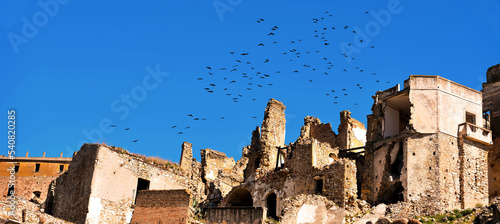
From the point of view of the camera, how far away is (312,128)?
203 feet

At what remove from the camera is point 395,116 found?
49531mm

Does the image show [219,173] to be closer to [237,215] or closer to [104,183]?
[237,215]

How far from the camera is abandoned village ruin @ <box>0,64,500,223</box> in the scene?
39438 millimetres

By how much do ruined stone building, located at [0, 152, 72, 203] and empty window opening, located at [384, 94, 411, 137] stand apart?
2858cm

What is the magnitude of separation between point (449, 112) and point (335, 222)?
32.6ft

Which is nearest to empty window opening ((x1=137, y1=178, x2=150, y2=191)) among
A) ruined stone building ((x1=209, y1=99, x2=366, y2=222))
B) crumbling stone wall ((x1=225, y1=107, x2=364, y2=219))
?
ruined stone building ((x1=209, y1=99, x2=366, y2=222))

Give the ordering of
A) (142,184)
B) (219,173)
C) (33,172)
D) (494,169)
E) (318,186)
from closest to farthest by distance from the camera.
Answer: (142,184) → (318,186) → (494,169) → (219,173) → (33,172)

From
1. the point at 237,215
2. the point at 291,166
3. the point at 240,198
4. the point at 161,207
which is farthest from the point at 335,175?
the point at 161,207

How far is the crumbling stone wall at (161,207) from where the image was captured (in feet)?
122

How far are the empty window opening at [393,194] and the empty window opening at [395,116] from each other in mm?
4355

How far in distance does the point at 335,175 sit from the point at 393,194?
3.67 metres

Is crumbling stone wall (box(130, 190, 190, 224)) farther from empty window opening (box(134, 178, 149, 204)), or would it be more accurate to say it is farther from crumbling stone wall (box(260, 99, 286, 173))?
crumbling stone wall (box(260, 99, 286, 173))

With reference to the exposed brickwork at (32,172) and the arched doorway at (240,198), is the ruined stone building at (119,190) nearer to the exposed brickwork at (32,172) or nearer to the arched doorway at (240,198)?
the arched doorway at (240,198)

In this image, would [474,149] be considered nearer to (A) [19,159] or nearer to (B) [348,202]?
(B) [348,202]
